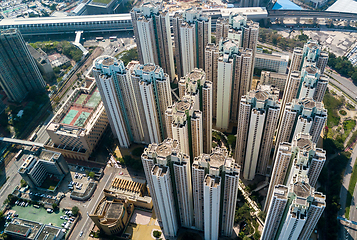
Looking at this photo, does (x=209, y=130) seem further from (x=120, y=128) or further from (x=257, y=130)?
(x=120, y=128)

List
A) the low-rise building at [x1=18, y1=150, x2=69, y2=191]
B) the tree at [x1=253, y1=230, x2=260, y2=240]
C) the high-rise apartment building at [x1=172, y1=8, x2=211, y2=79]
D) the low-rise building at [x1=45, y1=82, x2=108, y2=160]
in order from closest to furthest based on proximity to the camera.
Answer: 1. the tree at [x1=253, y1=230, x2=260, y2=240]
2. the low-rise building at [x1=18, y1=150, x2=69, y2=191]
3. the low-rise building at [x1=45, y1=82, x2=108, y2=160]
4. the high-rise apartment building at [x1=172, y1=8, x2=211, y2=79]

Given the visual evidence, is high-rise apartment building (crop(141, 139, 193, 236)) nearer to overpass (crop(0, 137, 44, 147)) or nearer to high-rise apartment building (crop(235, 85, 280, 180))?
high-rise apartment building (crop(235, 85, 280, 180))

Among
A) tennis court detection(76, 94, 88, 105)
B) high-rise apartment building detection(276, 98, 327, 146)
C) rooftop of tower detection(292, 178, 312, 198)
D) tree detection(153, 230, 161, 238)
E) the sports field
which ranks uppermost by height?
high-rise apartment building detection(276, 98, 327, 146)

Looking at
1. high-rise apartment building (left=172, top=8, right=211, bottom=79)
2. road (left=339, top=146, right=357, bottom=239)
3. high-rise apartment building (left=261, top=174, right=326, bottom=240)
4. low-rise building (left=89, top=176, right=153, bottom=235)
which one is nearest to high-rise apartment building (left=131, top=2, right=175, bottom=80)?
high-rise apartment building (left=172, top=8, right=211, bottom=79)

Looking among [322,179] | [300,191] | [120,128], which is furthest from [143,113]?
[322,179]

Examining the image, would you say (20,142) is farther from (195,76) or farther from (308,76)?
(308,76)

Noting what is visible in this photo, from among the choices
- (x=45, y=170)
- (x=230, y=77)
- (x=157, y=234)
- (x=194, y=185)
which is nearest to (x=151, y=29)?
(x=230, y=77)
